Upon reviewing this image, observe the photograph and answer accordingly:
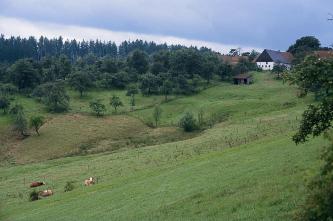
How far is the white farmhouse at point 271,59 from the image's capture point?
156500mm

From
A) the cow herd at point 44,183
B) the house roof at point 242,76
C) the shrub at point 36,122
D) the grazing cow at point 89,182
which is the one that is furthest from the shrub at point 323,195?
the house roof at point 242,76

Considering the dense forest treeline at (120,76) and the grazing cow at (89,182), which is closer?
the grazing cow at (89,182)

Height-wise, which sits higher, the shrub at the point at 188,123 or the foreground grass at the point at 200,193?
the foreground grass at the point at 200,193

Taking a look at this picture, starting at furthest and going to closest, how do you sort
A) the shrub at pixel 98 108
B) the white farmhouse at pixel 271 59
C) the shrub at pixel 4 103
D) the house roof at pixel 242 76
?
the white farmhouse at pixel 271 59
the house roof at pixel 242 76
the shrub at pixel 98 108
the shrub at pixel 4 103

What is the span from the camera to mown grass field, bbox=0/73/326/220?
78.8ft

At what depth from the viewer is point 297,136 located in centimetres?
1848

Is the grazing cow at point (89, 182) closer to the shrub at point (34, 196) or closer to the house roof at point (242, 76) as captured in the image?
the shrub at point (34, 196)

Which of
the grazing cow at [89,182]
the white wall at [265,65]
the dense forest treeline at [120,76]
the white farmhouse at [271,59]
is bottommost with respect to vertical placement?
the grazing cow at [89,182]

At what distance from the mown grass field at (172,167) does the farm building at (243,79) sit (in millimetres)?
21350

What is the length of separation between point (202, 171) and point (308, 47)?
Result: 429 ft

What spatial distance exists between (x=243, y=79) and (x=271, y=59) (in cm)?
3065

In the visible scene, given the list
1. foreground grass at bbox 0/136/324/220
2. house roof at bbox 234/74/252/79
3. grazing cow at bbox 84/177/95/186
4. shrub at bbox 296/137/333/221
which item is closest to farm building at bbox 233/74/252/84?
house roof at bbox 234/74/252/79

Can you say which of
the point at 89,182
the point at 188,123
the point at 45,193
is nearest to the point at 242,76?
the point at 188,123

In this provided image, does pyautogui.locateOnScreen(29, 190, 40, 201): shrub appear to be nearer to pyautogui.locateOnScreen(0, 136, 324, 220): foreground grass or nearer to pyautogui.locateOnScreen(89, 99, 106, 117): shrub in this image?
pyautogui.locateOnScreen(0, 136, 324, 220): foreground grass
